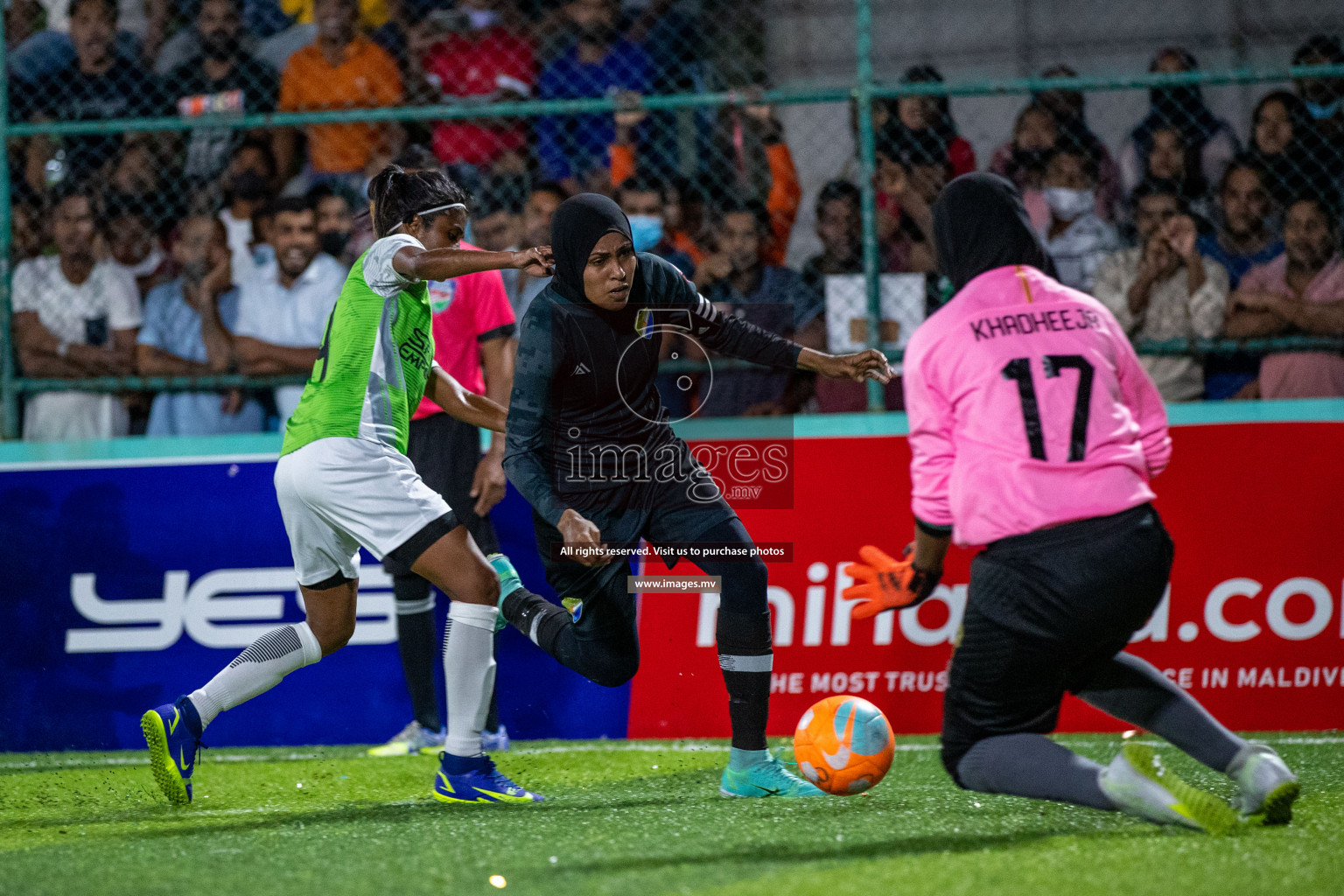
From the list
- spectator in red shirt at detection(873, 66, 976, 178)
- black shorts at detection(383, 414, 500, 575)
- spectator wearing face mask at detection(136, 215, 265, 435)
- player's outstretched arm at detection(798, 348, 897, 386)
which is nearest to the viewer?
player's outstretched arm at detection(798, 348, 897, 386)

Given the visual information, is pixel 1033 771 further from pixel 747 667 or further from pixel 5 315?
pixel 5 315

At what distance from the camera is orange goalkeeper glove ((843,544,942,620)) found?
3.95m

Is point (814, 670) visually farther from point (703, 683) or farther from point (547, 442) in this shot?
point (547, 442)

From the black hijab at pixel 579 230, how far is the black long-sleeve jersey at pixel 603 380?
3.9 inches

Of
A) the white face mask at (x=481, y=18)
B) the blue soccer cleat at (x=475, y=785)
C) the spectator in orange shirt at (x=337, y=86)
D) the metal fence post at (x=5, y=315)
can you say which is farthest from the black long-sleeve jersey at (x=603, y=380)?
the white face mask at (x=481, y=18)

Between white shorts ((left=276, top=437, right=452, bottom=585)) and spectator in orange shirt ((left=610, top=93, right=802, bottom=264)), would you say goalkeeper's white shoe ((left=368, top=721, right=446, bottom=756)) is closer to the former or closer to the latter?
white shorts ((left=276, top=437, right=452, bottom=585))

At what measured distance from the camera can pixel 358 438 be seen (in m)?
4.90

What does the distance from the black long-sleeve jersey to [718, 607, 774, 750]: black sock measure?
2.00ft

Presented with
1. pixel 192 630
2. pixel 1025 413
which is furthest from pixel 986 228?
pixel 192 630

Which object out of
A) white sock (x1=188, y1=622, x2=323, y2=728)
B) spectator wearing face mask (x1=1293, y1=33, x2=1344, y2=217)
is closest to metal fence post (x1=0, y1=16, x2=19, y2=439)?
white sock (x1=188, y1=622, x2=323, y2=728)

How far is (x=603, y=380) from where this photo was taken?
16.4ft

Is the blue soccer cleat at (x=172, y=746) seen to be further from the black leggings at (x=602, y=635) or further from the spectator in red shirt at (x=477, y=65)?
the spectator in red shirt at (x=477, y=65)

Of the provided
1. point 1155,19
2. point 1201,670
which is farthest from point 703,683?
point 1155,19

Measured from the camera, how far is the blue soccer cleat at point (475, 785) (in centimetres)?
493
